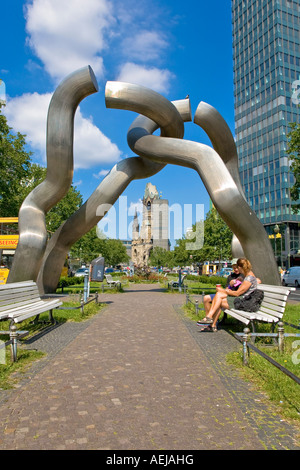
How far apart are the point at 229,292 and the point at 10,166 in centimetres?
2344

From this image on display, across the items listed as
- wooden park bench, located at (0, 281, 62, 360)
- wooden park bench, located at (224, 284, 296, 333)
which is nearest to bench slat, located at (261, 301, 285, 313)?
wooden park bench, located at (224, 284, 296, 333)

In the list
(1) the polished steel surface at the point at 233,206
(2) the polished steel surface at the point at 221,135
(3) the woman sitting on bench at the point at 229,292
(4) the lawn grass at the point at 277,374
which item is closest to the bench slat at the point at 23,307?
(3) the woman sitting on bench at the point at 229,292

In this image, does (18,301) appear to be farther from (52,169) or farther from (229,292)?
(52,169)

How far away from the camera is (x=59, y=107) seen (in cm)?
1187

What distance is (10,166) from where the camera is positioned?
26641 mm

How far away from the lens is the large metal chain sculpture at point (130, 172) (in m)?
10.8

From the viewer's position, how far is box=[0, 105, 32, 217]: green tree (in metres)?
24.0

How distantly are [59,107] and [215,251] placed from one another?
32.9m

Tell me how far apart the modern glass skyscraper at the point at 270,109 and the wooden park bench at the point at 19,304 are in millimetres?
49242

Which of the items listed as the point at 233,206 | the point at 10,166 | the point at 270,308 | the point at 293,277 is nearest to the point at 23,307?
the point at 270,308

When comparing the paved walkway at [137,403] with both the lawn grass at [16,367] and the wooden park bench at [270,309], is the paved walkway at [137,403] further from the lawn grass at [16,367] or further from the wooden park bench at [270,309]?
the wooden park bench at [270,309]

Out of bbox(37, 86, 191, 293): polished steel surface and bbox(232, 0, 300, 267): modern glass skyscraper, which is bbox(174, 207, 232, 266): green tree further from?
bbox(37, 86, 191, 293): polished steel surface
